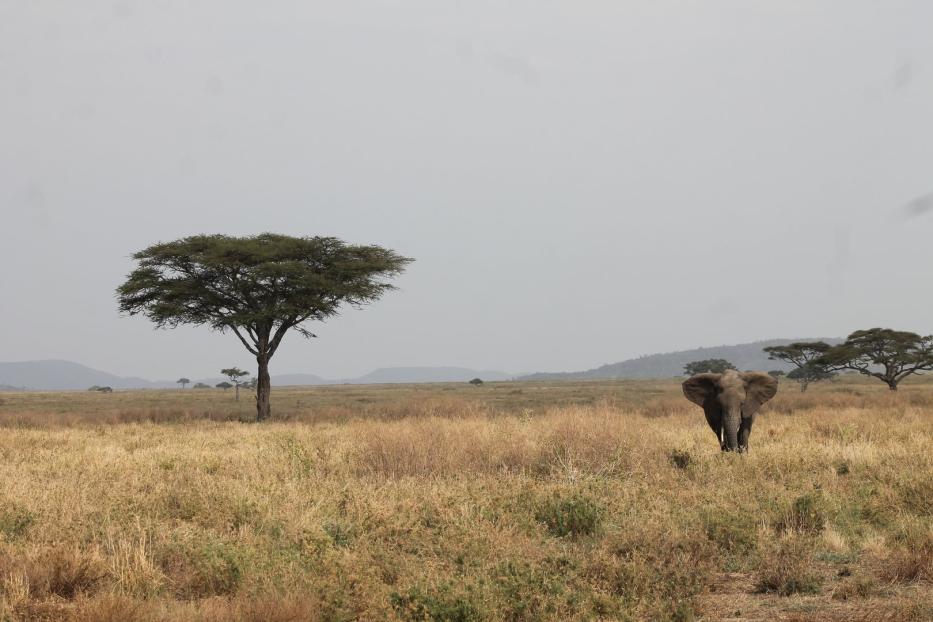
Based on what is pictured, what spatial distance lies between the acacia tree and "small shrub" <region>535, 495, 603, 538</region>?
74.7 feet

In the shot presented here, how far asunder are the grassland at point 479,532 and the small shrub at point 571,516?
24 mm

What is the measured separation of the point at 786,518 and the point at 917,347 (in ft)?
175

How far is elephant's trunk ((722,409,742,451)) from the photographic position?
13461mm

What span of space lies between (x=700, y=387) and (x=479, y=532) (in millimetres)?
9402

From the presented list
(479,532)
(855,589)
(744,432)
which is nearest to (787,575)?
(855,589)

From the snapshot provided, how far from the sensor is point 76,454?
46.8ft

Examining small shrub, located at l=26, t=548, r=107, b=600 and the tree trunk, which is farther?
the tree trunk

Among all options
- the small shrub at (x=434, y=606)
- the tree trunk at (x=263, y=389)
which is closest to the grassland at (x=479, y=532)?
the small shrub at (x=434, y=606)

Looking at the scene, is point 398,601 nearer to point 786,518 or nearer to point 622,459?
point 786,518

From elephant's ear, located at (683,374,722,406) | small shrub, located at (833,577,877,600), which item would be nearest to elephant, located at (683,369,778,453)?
elephant's ear, located at (683,374,722,406)

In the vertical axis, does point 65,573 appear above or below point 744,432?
below

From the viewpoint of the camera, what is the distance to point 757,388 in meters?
14.5

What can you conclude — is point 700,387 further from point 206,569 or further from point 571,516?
point 206,569

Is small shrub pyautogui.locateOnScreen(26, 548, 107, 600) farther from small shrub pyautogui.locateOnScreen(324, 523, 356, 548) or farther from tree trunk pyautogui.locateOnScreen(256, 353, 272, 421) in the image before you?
tree trunk pyautogui.locateOnScreen(256, 353, 272, 421)
